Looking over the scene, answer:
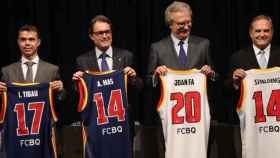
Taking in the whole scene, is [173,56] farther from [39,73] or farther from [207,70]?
[39,73]

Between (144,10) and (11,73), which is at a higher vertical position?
(144,10)

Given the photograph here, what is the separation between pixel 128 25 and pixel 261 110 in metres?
1.56

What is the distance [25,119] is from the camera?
459 centimetres

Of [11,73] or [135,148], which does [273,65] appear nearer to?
[135,148]

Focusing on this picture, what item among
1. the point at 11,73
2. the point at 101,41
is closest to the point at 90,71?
the point at 101,41

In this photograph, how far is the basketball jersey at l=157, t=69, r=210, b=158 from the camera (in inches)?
179

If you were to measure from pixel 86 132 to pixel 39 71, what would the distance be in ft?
1.77

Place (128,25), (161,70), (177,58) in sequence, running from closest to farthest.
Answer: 1. (161,70)
2. (177,58)
3. (128,25)

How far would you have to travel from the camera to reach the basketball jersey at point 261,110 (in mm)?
4559

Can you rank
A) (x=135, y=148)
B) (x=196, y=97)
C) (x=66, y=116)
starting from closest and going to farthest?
1. (x=196, y=97)
2. (x=135, y=148)
3. (x=66, y=116)

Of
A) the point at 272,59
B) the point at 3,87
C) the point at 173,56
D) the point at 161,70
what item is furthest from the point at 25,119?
the point at 272,59

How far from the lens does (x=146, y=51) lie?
18.6ft

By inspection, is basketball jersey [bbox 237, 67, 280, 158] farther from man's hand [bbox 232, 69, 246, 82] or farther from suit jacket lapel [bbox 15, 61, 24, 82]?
suit jacket lapel [bbox 15, 61, 24, 82]

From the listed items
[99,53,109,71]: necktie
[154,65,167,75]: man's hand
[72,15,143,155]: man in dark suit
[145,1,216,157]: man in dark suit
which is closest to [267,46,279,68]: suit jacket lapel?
[145,1,216,157]: man in dark suit
